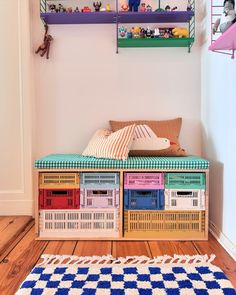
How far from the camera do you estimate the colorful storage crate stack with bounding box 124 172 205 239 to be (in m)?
1.92

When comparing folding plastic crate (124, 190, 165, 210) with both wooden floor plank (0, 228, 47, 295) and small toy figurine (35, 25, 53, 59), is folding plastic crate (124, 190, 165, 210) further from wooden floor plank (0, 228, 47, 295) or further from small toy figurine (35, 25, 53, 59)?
small toy figurine (35, 25, 53, 59)

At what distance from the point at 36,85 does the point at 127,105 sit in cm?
72

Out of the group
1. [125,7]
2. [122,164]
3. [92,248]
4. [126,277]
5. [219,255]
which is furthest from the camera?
[125,7]

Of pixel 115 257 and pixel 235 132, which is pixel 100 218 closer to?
pixel 115 257

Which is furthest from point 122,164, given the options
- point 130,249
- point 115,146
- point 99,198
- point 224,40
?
point 224,40

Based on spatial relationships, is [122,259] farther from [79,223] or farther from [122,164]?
[122,164]

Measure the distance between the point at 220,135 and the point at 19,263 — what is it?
137 cm

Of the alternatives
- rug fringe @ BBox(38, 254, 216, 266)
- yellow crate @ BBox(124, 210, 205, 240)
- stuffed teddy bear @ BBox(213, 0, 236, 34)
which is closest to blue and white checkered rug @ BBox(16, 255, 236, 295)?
rug fringe @ BBox(38, 254, 216, 266)

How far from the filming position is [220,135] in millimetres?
1946

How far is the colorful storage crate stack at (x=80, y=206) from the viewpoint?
1931mm

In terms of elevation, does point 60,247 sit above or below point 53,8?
below

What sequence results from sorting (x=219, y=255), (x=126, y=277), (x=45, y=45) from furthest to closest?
(x=45, y=45), (x=219, y=255), (x=126, y=277)

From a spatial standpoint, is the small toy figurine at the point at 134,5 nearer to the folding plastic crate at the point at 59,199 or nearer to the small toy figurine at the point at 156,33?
the small toy figurine at the point at 156,33

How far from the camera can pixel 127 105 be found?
2.41m
